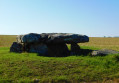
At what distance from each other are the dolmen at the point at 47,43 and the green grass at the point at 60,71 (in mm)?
5211

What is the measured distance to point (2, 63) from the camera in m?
→ 11.1

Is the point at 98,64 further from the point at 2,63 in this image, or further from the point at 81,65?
the point at 2,63

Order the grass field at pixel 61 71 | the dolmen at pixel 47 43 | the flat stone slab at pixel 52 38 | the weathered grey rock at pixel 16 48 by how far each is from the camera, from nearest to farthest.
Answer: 1. the grass field at pixel 61 71
2. the flat stone slab at pixel 52 38
3. the dolmen at pixel 47 43
4. the weathered grey rock at pixel 16 48

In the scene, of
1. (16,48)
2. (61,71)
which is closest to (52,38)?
(16,48)

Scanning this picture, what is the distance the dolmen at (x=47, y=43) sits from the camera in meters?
16.5

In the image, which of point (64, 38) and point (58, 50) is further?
point (58, 50)

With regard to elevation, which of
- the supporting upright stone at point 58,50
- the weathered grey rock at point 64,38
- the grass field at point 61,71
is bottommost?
the grass field at point 61,71

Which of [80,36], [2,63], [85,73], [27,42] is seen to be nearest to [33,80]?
[85,73]

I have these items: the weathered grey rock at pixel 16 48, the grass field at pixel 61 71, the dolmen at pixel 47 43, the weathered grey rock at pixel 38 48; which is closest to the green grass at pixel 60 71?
the grass field at pixel 61 71

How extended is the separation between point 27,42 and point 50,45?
278 centimetres

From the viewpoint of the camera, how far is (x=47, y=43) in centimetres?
1778

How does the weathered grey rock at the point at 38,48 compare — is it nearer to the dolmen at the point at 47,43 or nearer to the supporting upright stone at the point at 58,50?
the dolmen at the point at 47,43

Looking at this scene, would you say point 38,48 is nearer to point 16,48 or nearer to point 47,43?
point 47,43

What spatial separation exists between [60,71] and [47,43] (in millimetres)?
8255
